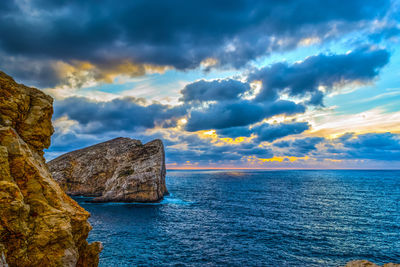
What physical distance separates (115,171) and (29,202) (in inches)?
2773

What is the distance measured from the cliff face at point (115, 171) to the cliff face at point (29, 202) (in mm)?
55919

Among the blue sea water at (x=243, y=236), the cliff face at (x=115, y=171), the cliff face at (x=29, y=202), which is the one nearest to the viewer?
the cliff face at (x=29, y=202)

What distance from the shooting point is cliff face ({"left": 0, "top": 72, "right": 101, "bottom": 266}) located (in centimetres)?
1343

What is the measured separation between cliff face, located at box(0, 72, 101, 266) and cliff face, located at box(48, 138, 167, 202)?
2202 inches

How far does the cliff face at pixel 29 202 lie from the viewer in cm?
1343

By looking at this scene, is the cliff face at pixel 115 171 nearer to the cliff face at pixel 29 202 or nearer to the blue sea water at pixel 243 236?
the blue sea water at pixel 243 236

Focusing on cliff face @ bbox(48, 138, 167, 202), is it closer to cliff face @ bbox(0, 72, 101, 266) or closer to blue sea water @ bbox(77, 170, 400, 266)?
blue sea water @ bbox(77, 170, 400, 266)

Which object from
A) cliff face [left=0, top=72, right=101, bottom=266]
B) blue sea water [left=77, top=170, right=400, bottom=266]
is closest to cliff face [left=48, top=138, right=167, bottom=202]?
blue sea water [left=77, top=170, right=400, bottom=266]

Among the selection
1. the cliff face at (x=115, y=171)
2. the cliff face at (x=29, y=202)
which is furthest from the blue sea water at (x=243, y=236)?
the cliff face at (x=29, y=202)

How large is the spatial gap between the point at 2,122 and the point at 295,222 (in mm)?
55864

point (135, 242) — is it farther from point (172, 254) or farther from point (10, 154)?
point (10, 154)

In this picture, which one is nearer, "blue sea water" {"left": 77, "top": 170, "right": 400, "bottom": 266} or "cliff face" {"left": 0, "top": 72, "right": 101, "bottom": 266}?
"cliff face" {"left": 0, "top": 72, "right": 101, "bottom": 266}

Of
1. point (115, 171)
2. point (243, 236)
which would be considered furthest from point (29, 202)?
point (115, 171)

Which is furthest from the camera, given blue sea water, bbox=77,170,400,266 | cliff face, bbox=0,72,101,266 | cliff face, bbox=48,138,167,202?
cliff face, bbox=48,138,167,202
